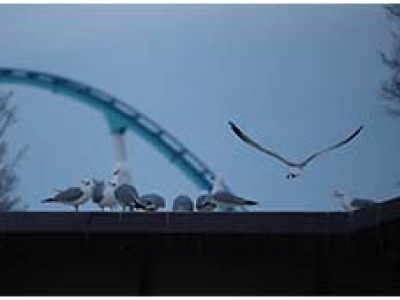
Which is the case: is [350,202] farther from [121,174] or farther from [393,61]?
[121,174]

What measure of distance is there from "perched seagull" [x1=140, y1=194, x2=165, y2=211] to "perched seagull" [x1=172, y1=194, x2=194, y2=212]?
10 cm

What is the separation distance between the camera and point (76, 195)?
243 inches

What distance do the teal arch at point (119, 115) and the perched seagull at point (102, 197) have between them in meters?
0.51

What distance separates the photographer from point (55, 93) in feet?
21.2

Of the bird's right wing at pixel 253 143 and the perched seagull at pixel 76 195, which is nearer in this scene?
the perched seagull at pixel 76 195

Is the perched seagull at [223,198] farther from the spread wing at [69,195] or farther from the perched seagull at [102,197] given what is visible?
the spread wing at [69,195]

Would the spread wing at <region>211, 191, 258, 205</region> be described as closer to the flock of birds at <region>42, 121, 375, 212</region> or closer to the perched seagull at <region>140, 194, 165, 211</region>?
the flock of birds at <region>42, 121, 375, 212</region>

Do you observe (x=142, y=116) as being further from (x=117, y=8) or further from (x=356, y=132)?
(x=356, y=132)

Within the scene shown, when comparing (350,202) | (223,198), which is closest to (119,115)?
(223,198)

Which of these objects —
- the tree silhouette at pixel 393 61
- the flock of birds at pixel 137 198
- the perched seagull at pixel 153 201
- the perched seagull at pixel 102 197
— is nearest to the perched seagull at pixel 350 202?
the flock of birds at pixel 137 198

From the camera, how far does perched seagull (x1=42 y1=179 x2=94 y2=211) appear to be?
615cm

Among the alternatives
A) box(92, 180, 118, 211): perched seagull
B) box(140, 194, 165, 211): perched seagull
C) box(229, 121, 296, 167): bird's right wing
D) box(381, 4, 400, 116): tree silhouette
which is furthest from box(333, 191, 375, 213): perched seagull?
box(92, 180, 118, 211): perched seagull

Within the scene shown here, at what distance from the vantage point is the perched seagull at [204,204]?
6.13 metres

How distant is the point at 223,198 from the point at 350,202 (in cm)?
97
